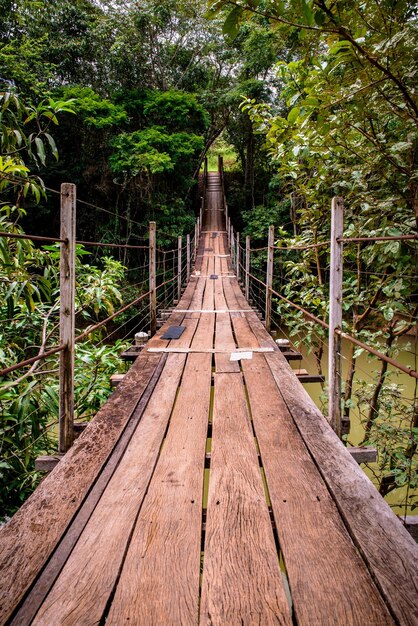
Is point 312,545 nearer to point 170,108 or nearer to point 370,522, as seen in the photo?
point 370,522

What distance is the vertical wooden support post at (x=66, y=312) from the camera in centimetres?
134

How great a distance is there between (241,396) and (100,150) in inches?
426

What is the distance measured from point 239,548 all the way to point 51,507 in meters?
0.53

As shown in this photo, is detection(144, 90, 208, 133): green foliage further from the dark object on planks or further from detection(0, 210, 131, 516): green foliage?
the dark object on planks

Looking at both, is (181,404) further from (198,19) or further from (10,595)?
(198,19)

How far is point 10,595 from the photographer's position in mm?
722

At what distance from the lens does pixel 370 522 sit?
0.92 metres

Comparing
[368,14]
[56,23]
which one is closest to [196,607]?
[368,14]

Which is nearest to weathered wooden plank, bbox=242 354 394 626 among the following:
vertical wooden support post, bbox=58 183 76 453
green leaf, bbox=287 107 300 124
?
vertical wooden support post, bbox=58 183 76 453

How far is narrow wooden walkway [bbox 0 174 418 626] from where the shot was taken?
70 centimetres

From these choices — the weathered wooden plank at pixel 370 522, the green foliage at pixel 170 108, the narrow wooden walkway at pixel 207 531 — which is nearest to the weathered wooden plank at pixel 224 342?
the narrow wooden walkway at pixel 207 531

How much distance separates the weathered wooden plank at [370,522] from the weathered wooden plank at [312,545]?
0.02 meters

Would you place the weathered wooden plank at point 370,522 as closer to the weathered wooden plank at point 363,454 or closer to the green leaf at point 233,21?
the weathered wooden plank at point 363,454

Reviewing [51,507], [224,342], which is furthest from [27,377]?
[224,342]
